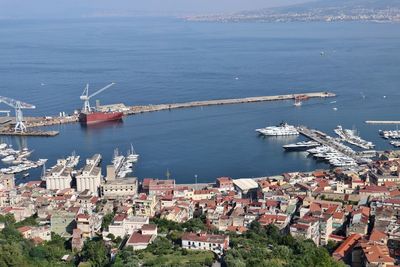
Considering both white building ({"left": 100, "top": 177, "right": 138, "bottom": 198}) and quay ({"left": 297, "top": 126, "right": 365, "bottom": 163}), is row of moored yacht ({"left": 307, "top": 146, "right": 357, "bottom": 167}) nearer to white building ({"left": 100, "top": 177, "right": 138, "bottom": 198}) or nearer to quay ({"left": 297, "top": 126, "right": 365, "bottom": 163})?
quay ({"left": 297, "top": 126, "right": 365, "bottom": 163})

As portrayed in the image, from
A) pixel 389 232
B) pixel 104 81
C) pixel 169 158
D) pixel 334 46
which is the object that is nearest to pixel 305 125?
pixel 169 158

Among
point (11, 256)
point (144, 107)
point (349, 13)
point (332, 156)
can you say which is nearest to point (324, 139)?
point (332, 156)

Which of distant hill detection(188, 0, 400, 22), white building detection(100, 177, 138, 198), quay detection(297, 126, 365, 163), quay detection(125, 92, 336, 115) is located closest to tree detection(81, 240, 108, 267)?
white building detection(100, 177, 138, 198)

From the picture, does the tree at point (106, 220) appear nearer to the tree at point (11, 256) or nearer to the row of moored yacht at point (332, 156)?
the tree at point (11, 256)

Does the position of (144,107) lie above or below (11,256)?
above

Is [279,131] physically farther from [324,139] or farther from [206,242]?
[206,242]

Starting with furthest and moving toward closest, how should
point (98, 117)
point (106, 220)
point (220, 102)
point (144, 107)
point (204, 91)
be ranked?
point (204, 91) → point (220, 102) → point (144, 107) → point (98, 117) → point (106, 220)
